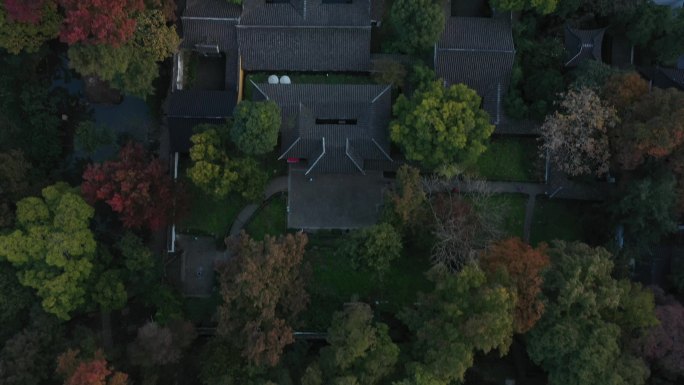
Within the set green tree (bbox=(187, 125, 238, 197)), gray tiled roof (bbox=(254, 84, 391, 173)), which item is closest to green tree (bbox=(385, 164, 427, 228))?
gray tiled roof (bbox=(254, 84, 391, 173))

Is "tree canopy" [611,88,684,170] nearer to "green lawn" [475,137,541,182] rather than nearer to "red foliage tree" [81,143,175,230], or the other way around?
"green lawn" [475,137,541,182]

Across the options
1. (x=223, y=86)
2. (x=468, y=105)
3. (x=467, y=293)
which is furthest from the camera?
(x=223, y=86)

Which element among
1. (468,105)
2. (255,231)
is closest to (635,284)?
(468,105)

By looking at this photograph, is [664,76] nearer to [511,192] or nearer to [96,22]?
[511,192]

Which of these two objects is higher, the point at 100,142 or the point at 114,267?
the point at 100,142

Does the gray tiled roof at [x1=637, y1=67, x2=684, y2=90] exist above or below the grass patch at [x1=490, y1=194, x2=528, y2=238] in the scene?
above

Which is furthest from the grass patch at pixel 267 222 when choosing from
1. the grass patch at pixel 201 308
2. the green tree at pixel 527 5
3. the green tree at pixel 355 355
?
the green tree at pixel 527 5

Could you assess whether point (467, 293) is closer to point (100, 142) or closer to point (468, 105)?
point (468, 105)
